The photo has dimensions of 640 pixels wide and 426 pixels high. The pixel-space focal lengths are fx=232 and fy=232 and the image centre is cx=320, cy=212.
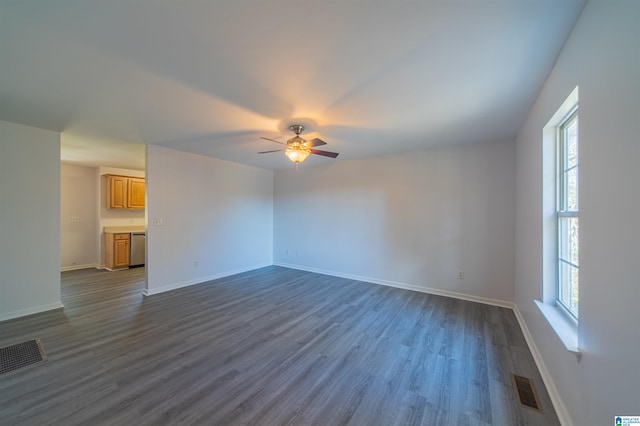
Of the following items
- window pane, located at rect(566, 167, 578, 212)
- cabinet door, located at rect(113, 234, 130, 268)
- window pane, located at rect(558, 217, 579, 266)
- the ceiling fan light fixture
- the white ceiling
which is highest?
the white ceiling

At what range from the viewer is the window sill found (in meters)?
1.46

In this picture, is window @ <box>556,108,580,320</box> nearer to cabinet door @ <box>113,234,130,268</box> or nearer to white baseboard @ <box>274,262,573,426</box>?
white baseboard @ <box>274,262,573,426</box>

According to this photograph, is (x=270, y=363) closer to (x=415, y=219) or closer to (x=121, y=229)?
(x=415, y=219)

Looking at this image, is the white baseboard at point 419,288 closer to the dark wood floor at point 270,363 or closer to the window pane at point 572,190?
the dark wood floor at point 270,363

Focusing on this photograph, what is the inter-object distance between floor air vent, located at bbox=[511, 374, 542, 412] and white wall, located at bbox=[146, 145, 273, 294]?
4.88 meters

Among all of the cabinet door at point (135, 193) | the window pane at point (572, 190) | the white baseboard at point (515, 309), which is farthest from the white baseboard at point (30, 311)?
the window pane at point (572, 190)

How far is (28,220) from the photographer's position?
316cm

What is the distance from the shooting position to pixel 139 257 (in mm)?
6043

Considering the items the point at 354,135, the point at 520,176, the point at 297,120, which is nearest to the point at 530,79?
the point at 520,176

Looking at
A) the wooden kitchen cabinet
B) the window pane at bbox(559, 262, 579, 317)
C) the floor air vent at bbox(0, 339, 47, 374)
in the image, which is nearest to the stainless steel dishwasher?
the wooden kitchen cabinet

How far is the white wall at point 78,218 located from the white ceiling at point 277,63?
3.49 m

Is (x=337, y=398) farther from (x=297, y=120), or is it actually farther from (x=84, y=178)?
(x=84, y=178)

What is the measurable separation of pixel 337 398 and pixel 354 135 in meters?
3.05

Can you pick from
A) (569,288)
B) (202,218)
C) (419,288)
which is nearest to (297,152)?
(569,288)
